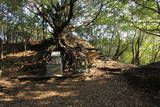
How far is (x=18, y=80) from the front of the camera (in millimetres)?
7117

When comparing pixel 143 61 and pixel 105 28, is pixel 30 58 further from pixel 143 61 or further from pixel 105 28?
pixel 143 61

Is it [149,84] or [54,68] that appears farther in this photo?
[54,68]

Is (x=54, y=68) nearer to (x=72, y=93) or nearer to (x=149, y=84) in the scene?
(x=72, y=93)

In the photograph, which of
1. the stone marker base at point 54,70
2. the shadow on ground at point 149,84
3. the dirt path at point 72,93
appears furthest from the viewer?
the stone marker base at point 54,70

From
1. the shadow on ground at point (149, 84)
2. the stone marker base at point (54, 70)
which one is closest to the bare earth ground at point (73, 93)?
the shadow on ground at point (149, 84)

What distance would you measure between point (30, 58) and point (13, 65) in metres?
1.25

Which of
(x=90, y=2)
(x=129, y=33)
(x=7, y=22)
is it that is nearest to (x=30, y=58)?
(x=7, y=22)

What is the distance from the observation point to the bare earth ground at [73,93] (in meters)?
4.52

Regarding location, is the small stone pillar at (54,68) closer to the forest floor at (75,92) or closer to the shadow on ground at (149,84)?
the forest floor at (75,92)

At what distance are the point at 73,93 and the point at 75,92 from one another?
12 cm

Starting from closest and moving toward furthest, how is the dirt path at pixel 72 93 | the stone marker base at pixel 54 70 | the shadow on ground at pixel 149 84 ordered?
the dirt path at pixel 72 93 < the shadow on ground at pixel 149 84 < the stone marker base at pixel 54 70

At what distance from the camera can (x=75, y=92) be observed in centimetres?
555

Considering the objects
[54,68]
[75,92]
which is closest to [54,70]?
[54,68]

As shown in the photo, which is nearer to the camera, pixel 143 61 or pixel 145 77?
pixel 145 77
